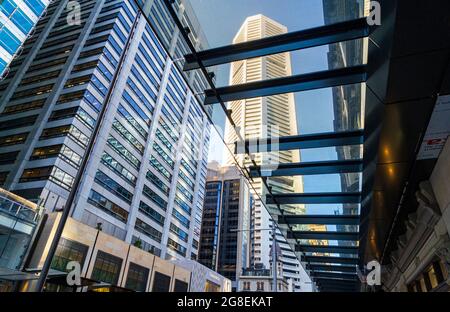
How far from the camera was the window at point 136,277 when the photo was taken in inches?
1593

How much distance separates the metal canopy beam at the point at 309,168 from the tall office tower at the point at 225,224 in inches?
4220

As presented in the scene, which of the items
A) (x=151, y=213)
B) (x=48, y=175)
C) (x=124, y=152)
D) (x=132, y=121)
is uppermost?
(x=132, y=121)

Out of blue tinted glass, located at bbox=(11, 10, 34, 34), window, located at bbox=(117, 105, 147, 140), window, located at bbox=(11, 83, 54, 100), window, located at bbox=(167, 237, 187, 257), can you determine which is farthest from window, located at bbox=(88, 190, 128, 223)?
blue tinted glass, located at bbox=(11, 10, 34, 34)

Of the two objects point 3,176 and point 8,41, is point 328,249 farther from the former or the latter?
point 3,176

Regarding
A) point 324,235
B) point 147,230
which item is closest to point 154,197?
point 147,230

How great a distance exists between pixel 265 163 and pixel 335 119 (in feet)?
6.73

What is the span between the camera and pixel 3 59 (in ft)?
115

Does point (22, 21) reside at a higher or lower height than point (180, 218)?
higher

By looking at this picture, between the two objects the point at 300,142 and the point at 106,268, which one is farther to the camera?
the point at 106,268

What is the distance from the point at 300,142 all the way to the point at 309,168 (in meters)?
1.09

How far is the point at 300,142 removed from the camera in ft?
20.7

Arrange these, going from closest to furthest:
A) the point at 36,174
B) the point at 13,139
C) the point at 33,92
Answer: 1. the point at 36,174
2. the point at 13,139
3. the point at 33,92
